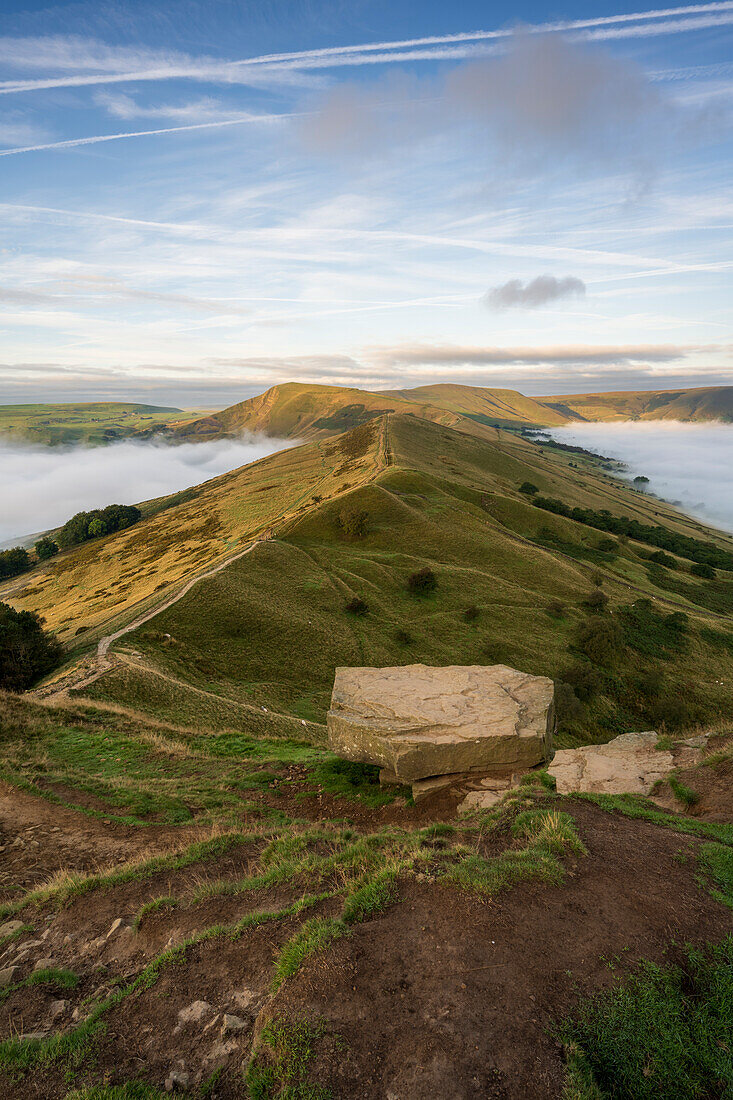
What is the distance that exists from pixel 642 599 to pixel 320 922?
68962mm

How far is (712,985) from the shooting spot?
7012 mm

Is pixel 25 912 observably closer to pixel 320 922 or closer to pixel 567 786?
pixel 320 922

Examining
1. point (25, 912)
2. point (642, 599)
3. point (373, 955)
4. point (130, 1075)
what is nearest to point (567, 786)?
point (373, 955)

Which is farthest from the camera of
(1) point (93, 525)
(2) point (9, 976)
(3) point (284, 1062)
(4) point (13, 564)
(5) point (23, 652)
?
(1) point (93, 525)

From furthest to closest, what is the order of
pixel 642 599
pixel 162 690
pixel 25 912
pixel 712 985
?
1. pixel 642 599
2. pixel 162 690
3. pixel 25 912
4. pixel 712 985

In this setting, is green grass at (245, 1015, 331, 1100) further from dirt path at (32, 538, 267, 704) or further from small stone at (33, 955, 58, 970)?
dirt path at (32, 538, 267, 704)

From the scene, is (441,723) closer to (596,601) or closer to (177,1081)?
(177,1081)

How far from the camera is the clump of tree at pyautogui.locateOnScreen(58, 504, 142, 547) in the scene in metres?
124

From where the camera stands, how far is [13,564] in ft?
371

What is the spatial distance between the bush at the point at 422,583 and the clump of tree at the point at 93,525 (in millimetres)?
102520

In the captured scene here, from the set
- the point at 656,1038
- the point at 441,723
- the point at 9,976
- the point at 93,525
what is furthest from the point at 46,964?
the point at 93,525

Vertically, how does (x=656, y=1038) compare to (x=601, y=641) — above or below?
above

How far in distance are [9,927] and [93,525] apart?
134 m

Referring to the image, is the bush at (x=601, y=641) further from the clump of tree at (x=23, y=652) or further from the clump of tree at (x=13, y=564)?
the clump of tree at (x=13, y=564)
